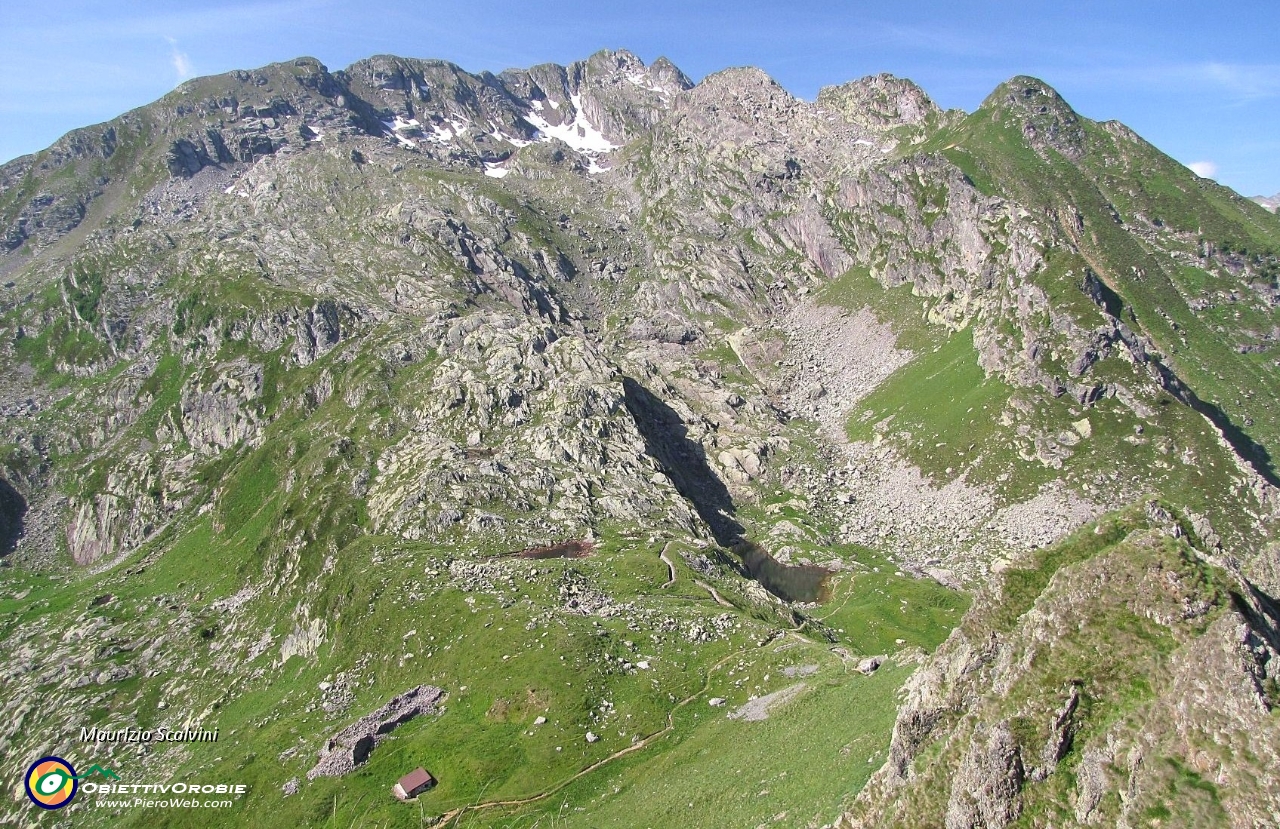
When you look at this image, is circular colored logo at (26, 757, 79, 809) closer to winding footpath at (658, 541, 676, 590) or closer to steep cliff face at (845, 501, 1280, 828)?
winding footpath at (658, 541, 676, 590)

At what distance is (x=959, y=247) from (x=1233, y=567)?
19439 cm

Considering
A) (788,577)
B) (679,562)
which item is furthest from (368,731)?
(788,577)

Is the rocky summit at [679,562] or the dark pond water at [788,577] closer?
the rocky summit at [679,562]

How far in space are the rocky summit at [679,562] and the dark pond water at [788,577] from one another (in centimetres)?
95

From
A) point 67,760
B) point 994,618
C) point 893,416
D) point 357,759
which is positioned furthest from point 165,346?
point 994,618

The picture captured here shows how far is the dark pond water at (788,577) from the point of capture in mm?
110312

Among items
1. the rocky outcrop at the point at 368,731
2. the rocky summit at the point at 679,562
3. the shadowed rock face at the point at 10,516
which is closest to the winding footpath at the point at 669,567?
the rocky summit at the point at 679,562

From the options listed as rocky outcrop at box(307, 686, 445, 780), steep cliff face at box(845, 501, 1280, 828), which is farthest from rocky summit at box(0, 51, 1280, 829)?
rocky outcrop at box(307, 686, 445, 780)

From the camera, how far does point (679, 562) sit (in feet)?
317

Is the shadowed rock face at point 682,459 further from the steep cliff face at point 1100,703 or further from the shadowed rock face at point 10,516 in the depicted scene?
the shadowed rock face at point 10,516

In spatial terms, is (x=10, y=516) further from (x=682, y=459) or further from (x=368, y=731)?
(x=368, y=731)

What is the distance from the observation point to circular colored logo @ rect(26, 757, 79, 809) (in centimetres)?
6209

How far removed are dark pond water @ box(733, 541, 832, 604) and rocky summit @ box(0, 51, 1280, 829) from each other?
0.95 m

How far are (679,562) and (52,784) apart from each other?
72.9 metres
